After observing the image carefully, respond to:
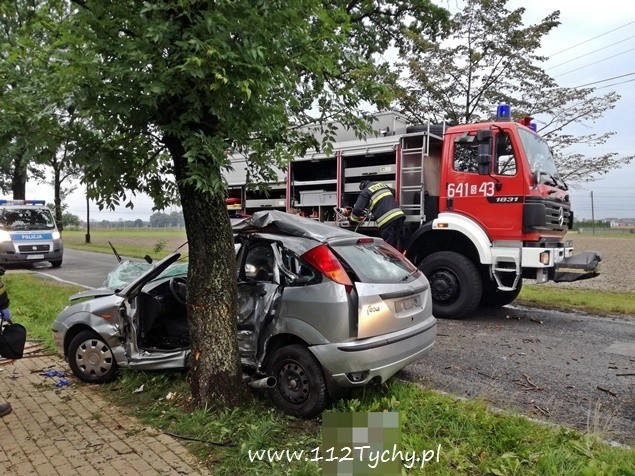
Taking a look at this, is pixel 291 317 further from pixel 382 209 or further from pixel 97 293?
pixel 382 209

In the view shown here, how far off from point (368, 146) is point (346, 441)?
19.0ft

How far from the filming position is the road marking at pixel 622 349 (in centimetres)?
564

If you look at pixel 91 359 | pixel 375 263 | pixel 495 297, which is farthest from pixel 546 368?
pixel 91 359

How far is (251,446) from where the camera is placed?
3.23m

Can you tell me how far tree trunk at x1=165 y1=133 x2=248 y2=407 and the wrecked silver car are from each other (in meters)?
0.33

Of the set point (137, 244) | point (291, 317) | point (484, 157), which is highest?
point (484, 157)

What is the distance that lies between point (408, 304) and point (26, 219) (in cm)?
1535

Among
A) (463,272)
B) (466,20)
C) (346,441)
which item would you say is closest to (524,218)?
(463,272)

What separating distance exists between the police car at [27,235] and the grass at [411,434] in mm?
12589

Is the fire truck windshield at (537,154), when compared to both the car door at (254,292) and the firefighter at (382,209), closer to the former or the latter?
the firefighter at (382,209)

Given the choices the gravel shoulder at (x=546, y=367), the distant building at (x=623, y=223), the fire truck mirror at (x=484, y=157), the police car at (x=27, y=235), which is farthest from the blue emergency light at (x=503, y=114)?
the distant building at (x=623, y=223)

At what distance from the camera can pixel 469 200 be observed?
23.8 feet

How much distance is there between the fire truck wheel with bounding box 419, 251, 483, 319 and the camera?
723cm

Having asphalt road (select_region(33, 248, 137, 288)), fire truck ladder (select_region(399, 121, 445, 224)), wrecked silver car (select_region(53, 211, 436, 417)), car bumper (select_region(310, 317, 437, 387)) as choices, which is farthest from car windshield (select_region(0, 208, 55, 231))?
car bumper (select_region(310, 317, 437, 387))
